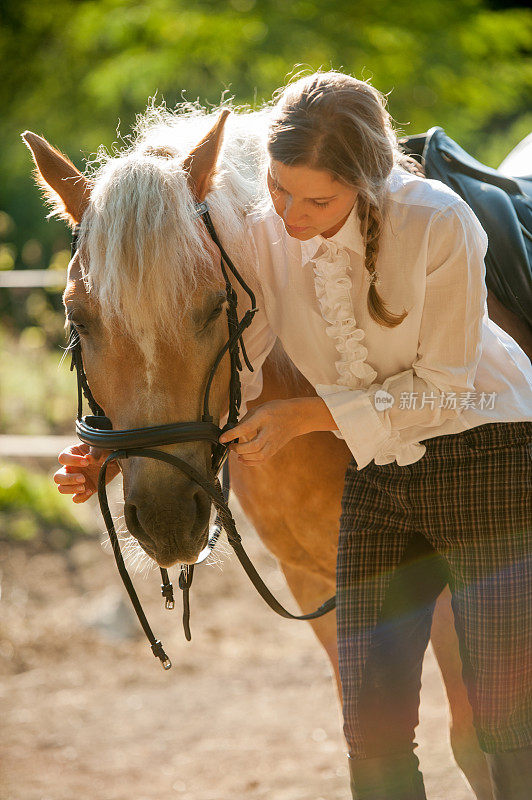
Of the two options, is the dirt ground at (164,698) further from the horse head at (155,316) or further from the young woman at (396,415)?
the horse head at (155,316)

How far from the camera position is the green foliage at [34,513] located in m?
4.66

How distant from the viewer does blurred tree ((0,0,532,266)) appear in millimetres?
7121

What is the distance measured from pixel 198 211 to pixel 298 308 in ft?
0.90

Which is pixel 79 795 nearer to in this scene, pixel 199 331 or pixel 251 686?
pixel 251 686

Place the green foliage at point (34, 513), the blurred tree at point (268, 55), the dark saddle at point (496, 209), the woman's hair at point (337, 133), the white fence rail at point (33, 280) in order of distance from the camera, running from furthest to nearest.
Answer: the blurred tree at point (268, 55) < the white fence rail at point (33, 280) < the green foliage at point (34, 513) < the dark saddle at point (496, 209) < the woman's hair at point (337, 133)

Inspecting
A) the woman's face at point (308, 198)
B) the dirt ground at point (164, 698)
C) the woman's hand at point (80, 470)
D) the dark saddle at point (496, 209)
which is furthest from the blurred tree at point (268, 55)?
the woman's face at point (308, 198)

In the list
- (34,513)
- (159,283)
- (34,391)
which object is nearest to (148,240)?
(159,283)

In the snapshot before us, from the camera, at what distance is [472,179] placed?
78.5 inches

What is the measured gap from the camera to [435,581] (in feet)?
5.48

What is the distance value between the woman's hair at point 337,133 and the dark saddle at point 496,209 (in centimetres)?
59

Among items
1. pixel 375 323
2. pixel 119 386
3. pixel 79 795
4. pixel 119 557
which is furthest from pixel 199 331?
pixel 79 795

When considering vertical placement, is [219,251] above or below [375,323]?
above

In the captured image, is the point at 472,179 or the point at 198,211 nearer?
the point at 198,211

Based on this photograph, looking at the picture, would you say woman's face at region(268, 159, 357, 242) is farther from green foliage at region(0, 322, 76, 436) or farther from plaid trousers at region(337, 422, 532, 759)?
green foliage at region(0, 322, 76, 436)
